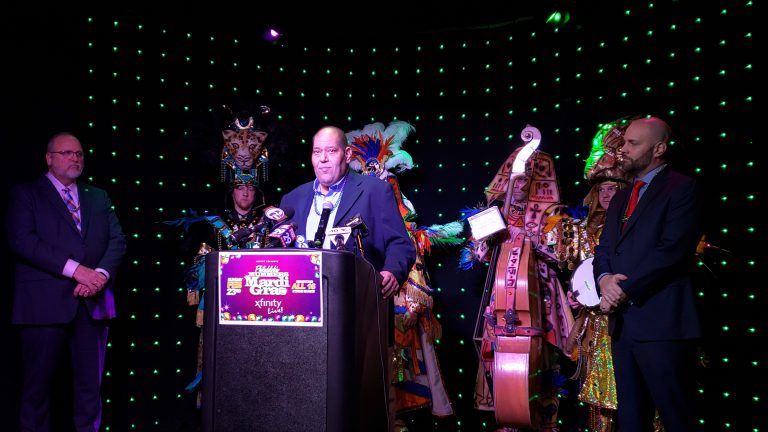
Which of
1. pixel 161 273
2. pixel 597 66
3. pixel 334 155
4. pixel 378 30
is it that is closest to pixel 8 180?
pixel 161 273

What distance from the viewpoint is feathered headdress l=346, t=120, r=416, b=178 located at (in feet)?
16.6

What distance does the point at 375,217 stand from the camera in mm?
3020

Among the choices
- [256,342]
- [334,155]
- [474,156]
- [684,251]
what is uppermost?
[474,156]

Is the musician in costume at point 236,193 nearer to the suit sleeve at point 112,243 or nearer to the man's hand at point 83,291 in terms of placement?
the suit sleeve at point 112,243

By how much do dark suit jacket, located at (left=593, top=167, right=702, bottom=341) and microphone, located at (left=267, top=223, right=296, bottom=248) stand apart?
60.3 inches

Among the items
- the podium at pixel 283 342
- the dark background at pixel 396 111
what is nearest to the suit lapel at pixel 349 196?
the podium at pixel 283 342

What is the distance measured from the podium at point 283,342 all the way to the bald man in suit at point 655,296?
1.33m

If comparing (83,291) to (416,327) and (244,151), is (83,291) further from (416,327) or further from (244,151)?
(416,327)

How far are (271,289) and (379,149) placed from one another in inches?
125

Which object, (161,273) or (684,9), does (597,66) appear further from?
(161,273)

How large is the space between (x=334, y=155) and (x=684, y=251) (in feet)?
5.60

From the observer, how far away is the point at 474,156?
551 centimetres

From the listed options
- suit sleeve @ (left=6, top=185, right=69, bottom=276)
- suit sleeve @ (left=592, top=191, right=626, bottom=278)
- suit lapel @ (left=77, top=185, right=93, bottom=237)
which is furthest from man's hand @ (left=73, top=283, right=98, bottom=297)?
suit sleeve @ (left=592, top=191, right=626, bottom=278)

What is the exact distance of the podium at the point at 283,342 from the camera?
2.05 metres
